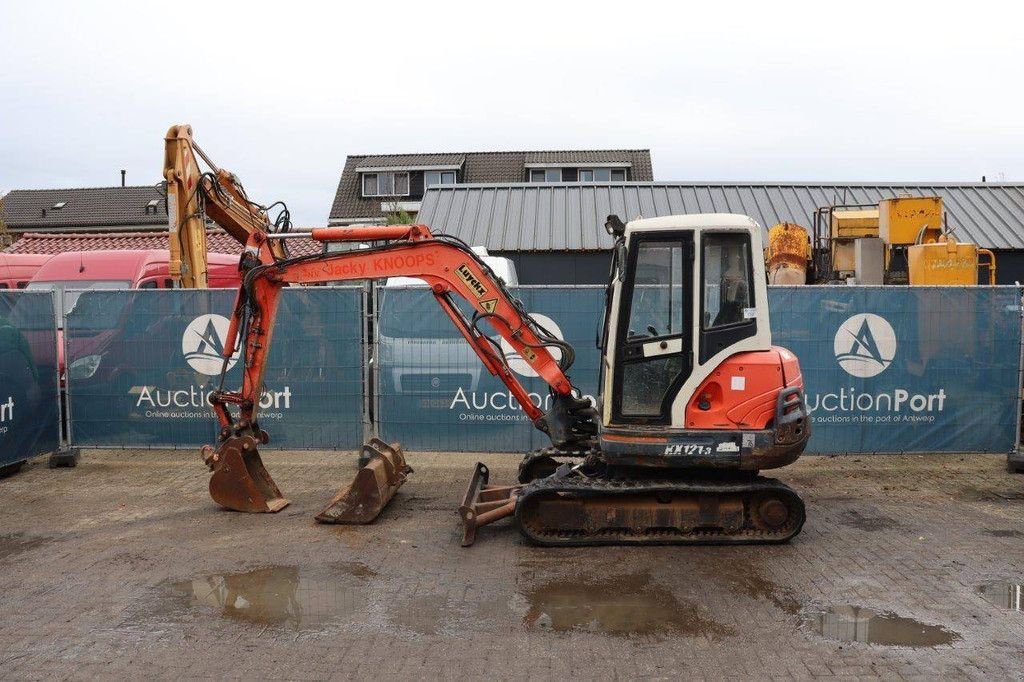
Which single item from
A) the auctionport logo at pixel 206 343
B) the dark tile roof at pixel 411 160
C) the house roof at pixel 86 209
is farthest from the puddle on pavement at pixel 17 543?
the house roof at pixel 86 209

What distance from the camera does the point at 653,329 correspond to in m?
7.39

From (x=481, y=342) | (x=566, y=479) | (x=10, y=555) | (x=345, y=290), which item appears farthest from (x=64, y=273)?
(x=566, y=479)

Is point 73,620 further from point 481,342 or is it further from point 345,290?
point 345,290

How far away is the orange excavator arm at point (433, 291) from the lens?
8.04 meters

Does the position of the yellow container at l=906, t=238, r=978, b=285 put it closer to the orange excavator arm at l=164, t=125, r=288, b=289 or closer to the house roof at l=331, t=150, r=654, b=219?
the orange excavator arm at l=164, t=125, r=288, b=289

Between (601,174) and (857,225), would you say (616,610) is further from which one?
(601,174)

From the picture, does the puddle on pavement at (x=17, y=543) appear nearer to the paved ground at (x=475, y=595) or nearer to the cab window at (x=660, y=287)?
the paved ground at (x=475, y=595)

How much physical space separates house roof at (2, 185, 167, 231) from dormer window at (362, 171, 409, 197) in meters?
11.6

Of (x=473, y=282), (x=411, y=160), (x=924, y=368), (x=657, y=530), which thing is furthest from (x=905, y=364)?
(x=411, y=160)

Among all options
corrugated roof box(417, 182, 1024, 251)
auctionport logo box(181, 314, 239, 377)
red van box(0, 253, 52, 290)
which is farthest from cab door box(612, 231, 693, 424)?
red van box(0, 253, 52, 290)

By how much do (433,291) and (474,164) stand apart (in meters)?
38.9

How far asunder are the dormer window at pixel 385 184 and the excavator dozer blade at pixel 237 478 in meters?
36.3

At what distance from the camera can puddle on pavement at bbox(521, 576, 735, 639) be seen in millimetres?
5641

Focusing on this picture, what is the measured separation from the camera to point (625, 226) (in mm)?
7457
